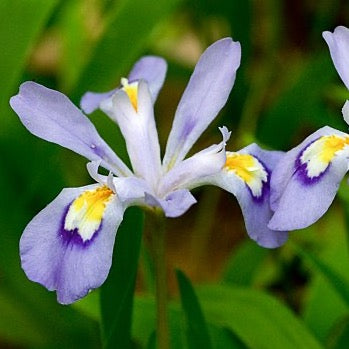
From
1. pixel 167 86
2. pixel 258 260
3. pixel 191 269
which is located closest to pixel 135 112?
pixel 258 260

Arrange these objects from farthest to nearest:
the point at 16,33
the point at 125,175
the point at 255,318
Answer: the point at 16,33 < the point at 255,318 < the point at 125,175

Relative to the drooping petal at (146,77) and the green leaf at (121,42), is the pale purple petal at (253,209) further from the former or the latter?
the green leaf at (121,42)

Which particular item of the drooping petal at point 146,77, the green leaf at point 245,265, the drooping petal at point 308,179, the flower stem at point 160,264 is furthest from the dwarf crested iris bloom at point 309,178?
the green leaf at point 245,265

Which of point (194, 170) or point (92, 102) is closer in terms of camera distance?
point (194, 170)

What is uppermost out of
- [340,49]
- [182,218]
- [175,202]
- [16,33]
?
[340,49]

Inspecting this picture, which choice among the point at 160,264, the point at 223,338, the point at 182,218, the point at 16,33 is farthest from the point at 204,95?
the point at 182,218

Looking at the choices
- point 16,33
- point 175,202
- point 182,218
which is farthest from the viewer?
point 182,218

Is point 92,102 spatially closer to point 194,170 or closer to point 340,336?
point 194,170
